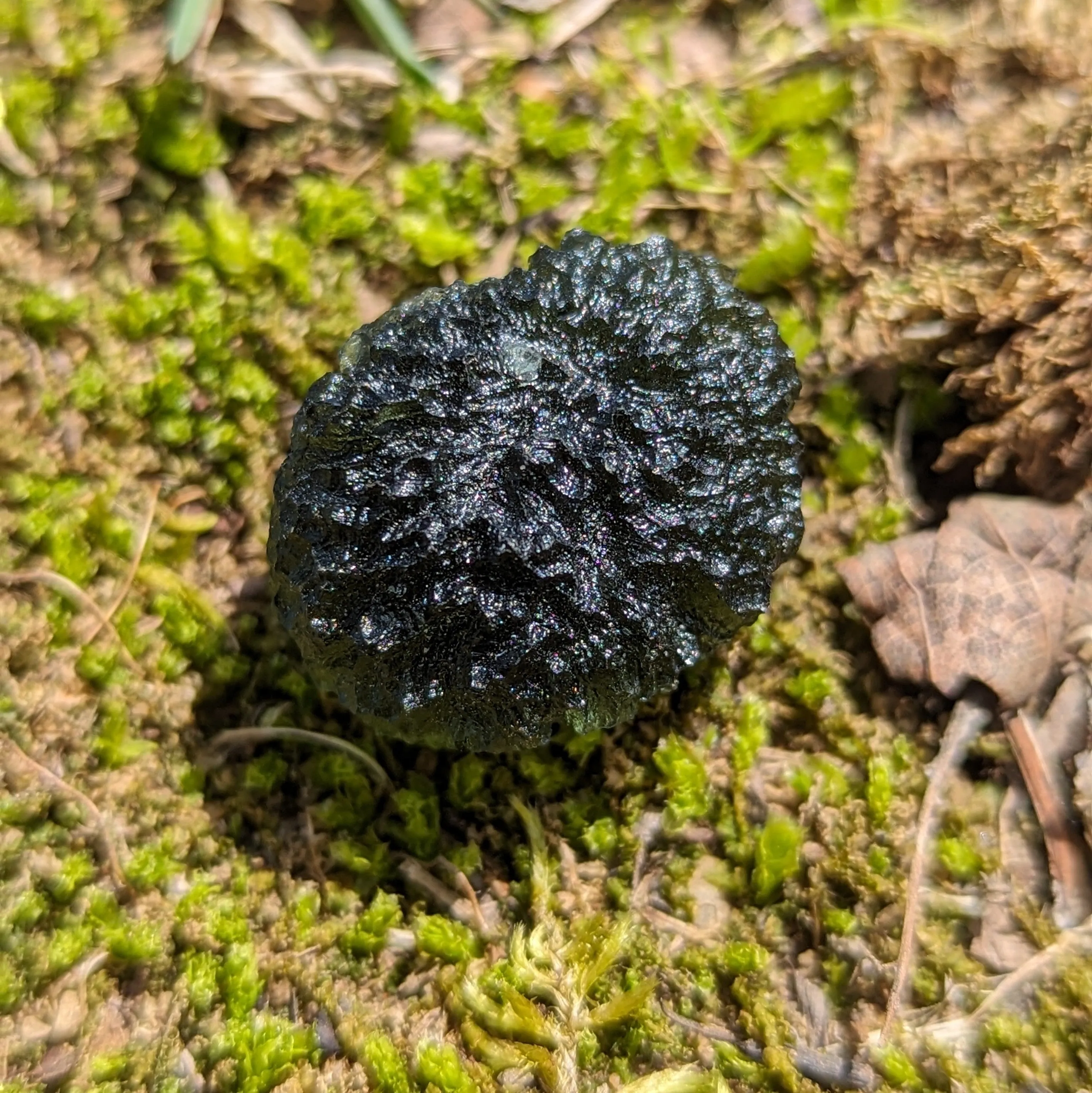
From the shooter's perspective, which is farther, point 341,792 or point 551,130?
point 551,130

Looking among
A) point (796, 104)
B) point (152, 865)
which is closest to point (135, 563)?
point (152, 865)

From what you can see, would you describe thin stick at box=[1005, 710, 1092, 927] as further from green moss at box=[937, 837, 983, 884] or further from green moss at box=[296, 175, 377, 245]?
green moss at box=[296, 175, 377, 245]

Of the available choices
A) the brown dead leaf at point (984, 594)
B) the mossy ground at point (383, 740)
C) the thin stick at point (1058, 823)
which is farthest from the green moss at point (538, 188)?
the thin stick at point (1058, 823)

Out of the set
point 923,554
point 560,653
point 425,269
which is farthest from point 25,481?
point 923,554

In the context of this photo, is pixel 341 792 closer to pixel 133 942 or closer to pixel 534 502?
pixel 133 942

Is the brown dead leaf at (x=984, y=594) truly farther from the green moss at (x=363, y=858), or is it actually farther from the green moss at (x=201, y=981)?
the green moss at (x=201, y=981)

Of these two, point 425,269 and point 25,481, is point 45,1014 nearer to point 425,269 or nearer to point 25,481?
point 25,481
